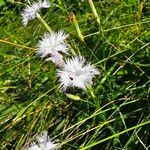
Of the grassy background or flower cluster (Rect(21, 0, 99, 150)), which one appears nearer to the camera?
flower cluster (Rect(21, 0, 99, 150))

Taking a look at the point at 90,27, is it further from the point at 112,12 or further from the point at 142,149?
the point at 142,149

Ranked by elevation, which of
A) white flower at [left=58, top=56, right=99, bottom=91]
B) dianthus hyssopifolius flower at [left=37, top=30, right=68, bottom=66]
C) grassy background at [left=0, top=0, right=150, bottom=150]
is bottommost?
grassy background at [left=0, top=0, right=150, bottom=150]

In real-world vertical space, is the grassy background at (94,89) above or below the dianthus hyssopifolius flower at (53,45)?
below

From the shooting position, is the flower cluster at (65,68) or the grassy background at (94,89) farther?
the grassy background at (94,89)

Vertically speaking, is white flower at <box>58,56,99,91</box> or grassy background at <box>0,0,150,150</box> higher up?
white flower at <box>58,56,99,91</box>

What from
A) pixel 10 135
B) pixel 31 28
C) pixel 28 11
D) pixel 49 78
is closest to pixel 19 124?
pixel 10 135
